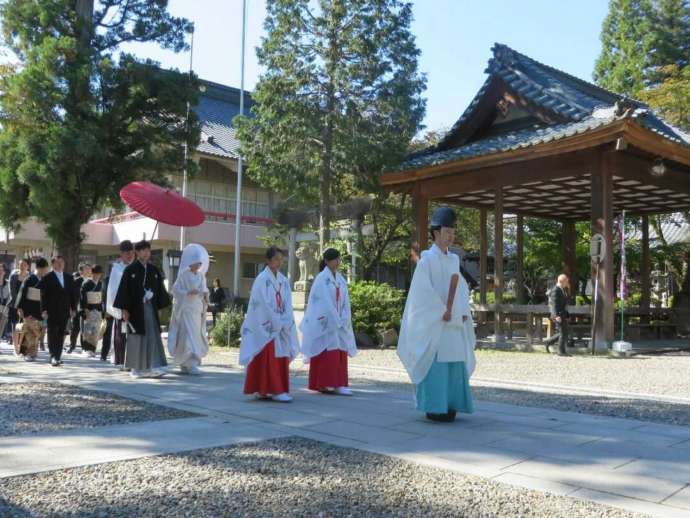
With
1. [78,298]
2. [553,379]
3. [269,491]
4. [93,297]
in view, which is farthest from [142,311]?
[553,379]

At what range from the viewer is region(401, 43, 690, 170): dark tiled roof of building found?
12055 millimetres

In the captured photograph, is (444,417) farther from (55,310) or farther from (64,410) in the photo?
(55,310)

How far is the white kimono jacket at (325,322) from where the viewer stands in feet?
24.3

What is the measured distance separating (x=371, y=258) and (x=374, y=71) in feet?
20.0

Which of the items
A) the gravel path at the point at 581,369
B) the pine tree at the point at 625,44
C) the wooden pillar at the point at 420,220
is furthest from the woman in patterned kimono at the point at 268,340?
the pine tree at the point at 625,44

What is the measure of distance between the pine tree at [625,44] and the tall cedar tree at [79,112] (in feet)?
60.6

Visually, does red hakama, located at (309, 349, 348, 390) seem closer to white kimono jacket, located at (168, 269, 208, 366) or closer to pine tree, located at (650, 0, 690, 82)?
white kimono jacket, located at (168, 269, 208, 366)

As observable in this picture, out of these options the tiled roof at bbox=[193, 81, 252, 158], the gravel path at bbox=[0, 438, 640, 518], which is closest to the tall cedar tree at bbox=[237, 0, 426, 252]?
the tiled roof at bbox=[193, 81, 252, 158]

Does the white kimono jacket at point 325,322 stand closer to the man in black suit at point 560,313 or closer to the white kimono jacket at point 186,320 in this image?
the white kimono jacket at point 186,320

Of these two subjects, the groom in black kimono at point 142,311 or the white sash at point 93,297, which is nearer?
the groom in black kimono at point 142,311

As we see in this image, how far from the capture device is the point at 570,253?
753 inches

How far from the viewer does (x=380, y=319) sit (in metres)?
14.5

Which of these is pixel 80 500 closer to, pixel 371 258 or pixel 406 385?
pixel 406 385

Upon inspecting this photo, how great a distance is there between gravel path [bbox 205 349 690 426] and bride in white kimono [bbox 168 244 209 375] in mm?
1543
